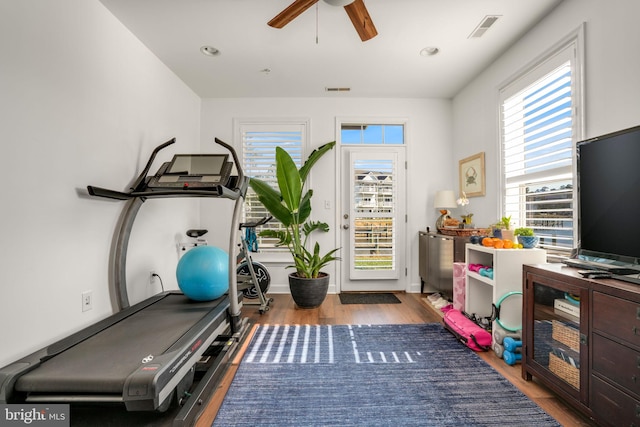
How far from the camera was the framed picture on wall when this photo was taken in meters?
3.30

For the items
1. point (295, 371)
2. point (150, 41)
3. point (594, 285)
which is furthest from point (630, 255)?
point (150, 41)

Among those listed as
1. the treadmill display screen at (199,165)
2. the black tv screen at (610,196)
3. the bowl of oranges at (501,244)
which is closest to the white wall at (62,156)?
the treadmill display screen at (199,165)

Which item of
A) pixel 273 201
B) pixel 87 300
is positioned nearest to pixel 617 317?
pixel 273 201

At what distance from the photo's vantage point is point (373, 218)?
13.1ft

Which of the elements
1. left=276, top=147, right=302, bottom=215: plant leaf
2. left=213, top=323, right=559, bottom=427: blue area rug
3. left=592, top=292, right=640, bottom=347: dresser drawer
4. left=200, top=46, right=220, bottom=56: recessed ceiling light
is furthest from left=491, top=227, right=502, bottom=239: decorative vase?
left=200, top=46, right=220, bottom=56: recessed ceiling light

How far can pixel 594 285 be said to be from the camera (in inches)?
56.2

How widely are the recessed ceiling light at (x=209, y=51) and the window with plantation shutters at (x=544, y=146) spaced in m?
3.02

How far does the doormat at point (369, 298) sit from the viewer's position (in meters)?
3.59

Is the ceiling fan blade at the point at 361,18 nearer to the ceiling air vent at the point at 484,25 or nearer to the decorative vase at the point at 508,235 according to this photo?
the ceiling air vent at the point at 484,25

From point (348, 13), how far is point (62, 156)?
2.16 m

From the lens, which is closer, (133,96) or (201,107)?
(133,96)

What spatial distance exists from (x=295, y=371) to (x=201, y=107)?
367 centimetres

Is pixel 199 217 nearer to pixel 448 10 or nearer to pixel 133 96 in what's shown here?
pixel 133 96

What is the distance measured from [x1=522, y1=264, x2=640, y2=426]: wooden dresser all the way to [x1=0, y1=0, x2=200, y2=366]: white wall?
10.1 ft
